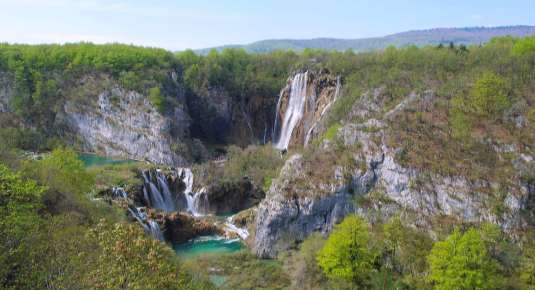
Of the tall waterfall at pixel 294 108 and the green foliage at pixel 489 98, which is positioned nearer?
the green foliage at pixel 489 98

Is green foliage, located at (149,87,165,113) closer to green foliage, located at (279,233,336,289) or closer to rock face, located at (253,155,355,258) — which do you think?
rock face, located at (253,155,355,258)

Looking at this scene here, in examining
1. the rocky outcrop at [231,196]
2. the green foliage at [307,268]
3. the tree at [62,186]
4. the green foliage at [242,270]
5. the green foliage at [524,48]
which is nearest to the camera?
the tree at [62,186]

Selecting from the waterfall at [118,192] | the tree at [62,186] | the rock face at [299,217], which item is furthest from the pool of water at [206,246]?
the tree at [62,186]

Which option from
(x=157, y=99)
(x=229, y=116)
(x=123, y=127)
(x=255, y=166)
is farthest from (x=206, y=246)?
(x=229, y=116)

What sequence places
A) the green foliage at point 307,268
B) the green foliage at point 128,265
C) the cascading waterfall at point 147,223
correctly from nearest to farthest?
the green foliage at point 128,265 < the green foliage at point 307,268 < the cascading waterfall at point 147,223

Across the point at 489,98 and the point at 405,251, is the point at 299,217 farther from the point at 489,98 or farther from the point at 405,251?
the point at 489,98

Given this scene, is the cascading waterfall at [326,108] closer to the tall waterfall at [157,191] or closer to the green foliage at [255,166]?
the green foliage at [255,166]

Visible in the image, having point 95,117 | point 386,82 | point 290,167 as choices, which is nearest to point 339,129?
point 290,167

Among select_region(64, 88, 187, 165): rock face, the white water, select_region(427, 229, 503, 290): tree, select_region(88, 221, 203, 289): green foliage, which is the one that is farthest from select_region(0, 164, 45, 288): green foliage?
select_region(64, 88, 187, 165): rock face
